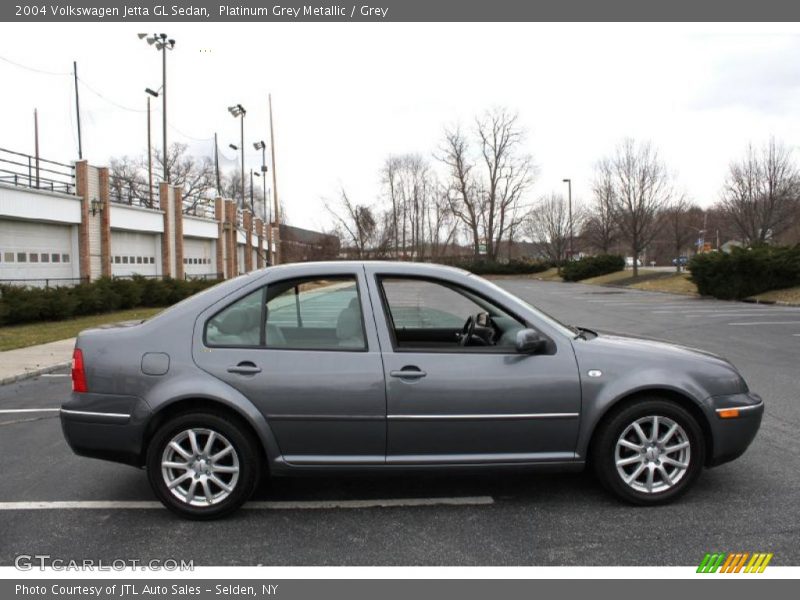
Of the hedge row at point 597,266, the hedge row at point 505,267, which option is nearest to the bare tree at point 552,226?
the hedge row at point 505,267

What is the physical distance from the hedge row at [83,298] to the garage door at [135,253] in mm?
4201

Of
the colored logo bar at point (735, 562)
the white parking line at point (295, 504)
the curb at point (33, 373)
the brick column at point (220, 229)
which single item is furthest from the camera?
the brick column at point (220, 229)

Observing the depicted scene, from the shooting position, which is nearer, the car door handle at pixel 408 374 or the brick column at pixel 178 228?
the car door handle at pixel 408 374

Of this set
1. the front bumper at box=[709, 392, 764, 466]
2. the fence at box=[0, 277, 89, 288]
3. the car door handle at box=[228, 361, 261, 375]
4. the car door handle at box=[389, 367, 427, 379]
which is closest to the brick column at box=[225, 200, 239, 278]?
the fence at box=[0, 277, 89, 288]

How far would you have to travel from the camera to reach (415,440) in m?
3.75

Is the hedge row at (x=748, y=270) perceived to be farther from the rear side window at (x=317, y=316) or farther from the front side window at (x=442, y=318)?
the rear side window at (x=317, y=316)

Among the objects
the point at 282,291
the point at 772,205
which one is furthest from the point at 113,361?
the point at 772,205

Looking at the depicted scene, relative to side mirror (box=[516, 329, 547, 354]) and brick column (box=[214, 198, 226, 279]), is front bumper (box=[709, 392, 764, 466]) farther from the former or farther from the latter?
brick column (box=[214, 198, 226, 279])

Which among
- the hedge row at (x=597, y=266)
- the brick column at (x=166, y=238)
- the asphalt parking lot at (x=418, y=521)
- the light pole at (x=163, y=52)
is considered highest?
the light pole at (x=163, y=52)

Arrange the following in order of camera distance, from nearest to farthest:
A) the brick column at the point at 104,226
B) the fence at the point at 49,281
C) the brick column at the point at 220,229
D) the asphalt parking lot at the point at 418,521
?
the asphalt parking lot at the point at 418,521 → the fence at the point at 49,281 → the brick column at the point at 104,226 → the brick column at the point at 220,229

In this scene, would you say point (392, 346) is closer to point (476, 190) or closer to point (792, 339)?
point (792, 339)

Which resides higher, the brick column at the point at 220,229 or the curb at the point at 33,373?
the brick column at the point at 220,229

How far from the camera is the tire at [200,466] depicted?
3.73 metres

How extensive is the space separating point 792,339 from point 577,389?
36.7ft
